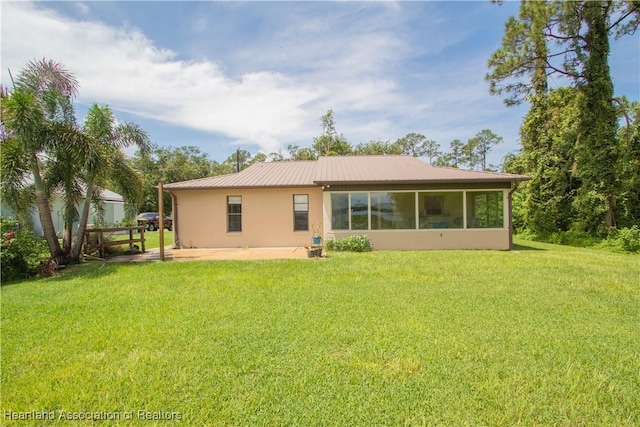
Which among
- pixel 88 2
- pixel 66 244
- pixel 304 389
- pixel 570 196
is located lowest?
pixel 304 389

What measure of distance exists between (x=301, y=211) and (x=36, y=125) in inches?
350

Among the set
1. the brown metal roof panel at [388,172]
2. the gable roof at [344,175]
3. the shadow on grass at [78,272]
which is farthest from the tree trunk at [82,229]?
the brown metal roof panel at [388,172]

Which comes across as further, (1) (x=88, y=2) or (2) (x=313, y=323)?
(1) (x=88, y=2)

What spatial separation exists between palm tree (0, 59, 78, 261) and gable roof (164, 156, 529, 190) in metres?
4.38

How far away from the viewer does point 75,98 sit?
9.76 meters

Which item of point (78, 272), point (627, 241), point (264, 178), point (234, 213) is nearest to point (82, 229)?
point (78, 272)

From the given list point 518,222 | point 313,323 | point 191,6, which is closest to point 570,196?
point 518,222

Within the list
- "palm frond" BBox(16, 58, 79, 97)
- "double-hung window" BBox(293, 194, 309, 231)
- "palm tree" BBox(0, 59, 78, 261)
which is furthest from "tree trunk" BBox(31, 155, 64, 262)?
"double-hung window" BBox(293, 194, 309, 231)

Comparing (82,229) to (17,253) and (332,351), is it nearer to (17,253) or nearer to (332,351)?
(17,253)

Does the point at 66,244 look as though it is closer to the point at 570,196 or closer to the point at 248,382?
the point at 248,382

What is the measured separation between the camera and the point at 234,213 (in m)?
13.8

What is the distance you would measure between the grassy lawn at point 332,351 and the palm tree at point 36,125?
3059 mm

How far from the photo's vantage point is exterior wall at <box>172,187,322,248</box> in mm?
13625

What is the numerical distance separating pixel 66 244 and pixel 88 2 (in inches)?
271
